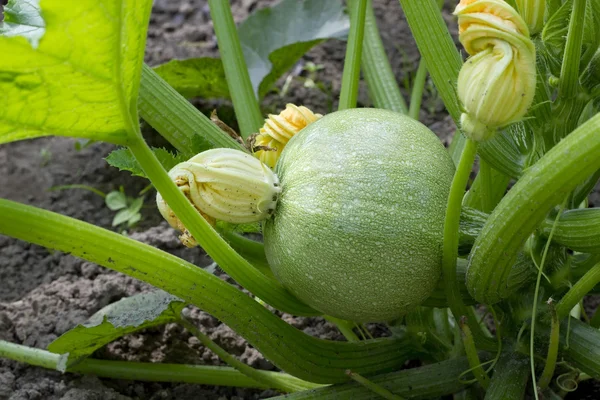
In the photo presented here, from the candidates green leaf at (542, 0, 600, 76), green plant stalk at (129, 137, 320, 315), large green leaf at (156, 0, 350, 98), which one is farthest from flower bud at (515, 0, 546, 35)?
large green leaf at (156, 0, 350, 98)

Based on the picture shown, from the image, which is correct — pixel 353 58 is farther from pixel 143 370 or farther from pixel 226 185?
pixel 143 370

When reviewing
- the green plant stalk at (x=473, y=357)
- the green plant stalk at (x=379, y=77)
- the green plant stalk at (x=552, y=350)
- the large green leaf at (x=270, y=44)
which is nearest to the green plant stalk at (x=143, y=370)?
the green plant stalk at (x=473, y=357)

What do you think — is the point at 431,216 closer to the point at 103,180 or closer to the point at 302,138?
the point at 302,138

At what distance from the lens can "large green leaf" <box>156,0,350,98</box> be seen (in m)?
2.21

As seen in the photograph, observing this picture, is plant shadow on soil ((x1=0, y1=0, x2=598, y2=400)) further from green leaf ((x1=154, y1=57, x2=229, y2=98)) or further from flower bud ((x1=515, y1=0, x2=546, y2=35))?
flower bud ((x1=515, y1=0, x2=546, y2=35))

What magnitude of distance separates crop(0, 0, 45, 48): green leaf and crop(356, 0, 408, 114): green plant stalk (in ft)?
3.21

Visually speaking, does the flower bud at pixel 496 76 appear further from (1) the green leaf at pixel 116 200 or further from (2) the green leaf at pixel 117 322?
(1) the green leaf at pixel 116 200

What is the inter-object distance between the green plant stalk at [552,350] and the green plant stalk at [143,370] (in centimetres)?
49

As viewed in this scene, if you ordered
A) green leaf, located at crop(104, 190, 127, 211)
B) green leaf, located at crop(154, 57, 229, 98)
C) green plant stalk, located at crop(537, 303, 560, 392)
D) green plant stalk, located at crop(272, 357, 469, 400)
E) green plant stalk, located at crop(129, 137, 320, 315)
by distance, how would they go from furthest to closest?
1. green leaf, located at crop(104, 190, 127, 211)
2. green leaf, located at crop(154, 57, 229, 98)
3. green plant stalk, located at crop(272, 357, 469, 400)
4. green plant stalk, located at crop(537, 303, 560, 392)
5. green plant stalk, located at crop(129, 137, 320, 315)

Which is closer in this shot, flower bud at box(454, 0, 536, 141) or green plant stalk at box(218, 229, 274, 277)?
flower bud at box(454, 0, 536, 141)

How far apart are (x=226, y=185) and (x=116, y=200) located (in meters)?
1.09

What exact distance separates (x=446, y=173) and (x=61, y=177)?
4.87 feet

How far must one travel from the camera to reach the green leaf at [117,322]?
4.69ft

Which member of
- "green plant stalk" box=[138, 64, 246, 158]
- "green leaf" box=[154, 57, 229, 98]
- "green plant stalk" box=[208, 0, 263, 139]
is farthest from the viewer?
"green leaf" box=[154, 57, 229, 98]
